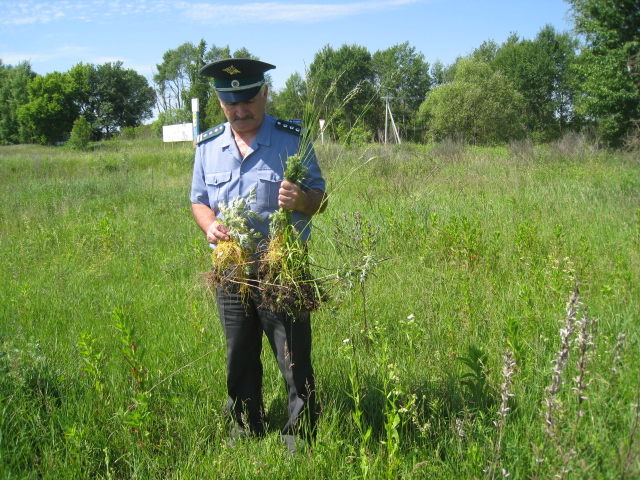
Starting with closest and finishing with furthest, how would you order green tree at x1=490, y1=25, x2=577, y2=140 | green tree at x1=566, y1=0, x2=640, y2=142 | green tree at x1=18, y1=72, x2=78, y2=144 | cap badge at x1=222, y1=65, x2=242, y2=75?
1. cap badge at x1=222, y1=65, x2=242, y2=75
2. green tree at x1=566, y1=0, x2=640, y2=142
3. green tree at x1=18, y1=72, x2=78, y2=144
4. green tree at x1=490, y1=25, x2=577, y2=140

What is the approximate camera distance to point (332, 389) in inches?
121

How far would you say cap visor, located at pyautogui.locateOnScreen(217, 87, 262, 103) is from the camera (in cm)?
260

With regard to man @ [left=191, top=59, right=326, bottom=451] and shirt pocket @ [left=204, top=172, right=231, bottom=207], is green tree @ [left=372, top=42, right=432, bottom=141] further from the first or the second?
shirt pocket @ [left=204, top=172, right=231, bottom=207]

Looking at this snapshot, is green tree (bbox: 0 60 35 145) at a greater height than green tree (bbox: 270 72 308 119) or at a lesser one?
greater

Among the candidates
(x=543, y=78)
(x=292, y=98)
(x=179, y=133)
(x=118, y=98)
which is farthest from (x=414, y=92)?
(x=118, y=98)

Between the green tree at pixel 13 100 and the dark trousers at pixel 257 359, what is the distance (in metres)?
60.9

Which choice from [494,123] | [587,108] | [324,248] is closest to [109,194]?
[324,248]

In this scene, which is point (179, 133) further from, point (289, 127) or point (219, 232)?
point (219, 232)

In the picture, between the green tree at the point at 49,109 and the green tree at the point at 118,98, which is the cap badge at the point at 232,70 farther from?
the green tree at the point at 118,98

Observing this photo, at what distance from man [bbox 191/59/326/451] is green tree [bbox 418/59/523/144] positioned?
31.0 m

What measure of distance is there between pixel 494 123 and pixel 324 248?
33.9 meters

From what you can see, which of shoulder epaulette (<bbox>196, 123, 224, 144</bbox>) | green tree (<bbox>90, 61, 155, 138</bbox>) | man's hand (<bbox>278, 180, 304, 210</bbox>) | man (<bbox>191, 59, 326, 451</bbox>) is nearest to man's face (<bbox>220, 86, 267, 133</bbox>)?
man (<bbox>191, 59, 326, 451</bbox>)

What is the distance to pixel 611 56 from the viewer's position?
21031 mm

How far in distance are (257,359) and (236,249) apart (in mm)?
823
